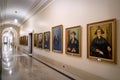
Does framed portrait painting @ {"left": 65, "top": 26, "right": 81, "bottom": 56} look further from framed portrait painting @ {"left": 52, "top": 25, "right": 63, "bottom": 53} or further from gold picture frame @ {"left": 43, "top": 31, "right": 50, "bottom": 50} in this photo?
gold picture frame @ {"left": 43, "top": 31, "right": 50, "bottom": 50}

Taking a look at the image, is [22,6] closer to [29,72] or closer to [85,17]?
[29,72]

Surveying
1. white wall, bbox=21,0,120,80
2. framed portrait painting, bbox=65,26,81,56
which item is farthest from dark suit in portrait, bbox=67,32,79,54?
white wall, bbox=21,0,120,80

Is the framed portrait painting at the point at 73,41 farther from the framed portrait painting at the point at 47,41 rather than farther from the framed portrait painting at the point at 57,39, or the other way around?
the framed portrait painting at the point at 47,41

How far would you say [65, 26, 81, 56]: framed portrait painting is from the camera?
625cm

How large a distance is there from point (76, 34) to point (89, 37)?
1.05 meters

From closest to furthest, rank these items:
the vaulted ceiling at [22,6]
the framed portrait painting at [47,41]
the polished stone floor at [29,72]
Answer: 1. the polished stone floor at [29,72]
2. the framed portrait painting at [47,41]
3. the vaulted ceiling at [22,6]

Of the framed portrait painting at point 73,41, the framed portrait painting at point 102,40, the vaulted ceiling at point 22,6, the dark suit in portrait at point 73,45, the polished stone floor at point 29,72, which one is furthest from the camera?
the vaulted ceiling at point 22,6

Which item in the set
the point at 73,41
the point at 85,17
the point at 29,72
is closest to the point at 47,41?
the point at 29,72

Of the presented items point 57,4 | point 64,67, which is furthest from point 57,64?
point 57,4

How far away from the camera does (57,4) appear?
8.68 metres

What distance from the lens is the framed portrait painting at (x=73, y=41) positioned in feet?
20.5

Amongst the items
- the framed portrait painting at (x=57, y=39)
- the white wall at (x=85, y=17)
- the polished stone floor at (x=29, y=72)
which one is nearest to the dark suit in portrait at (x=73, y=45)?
the white wall at (x=85, y=17)

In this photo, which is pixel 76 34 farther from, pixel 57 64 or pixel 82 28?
pixel 57 64

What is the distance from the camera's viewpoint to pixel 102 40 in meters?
4.79
